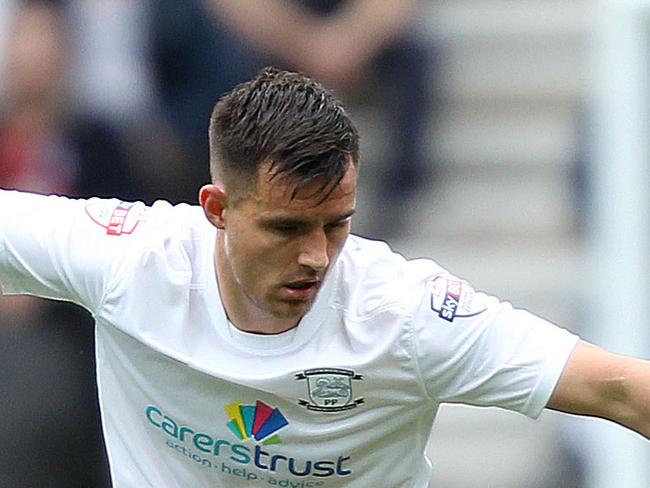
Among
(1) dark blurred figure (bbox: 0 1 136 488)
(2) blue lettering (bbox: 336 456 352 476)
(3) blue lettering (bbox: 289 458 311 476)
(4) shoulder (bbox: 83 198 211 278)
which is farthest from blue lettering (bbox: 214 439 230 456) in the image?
(1) dark blurred figure (bbox: 0 1 136 488)

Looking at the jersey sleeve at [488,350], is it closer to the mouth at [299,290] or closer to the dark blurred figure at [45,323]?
the mouth at [299,290]

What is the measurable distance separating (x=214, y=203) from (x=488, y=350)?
0.69 m

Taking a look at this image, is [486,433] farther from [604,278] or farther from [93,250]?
[93,250]

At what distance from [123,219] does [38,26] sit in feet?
8.45

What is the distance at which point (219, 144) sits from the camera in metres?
3.56

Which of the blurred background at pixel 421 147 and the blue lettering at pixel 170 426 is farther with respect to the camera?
the blurred background at pixel 421 147

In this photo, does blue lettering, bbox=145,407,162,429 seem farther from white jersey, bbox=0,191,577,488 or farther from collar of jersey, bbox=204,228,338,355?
collar of jersey, bbox=204,228,338,355

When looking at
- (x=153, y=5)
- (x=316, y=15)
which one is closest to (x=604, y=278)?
(x=316, y=15)

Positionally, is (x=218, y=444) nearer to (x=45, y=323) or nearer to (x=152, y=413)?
(x=152, y=413)

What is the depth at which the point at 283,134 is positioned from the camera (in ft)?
11.2

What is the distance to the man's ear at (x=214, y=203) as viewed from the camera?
11.8 ft

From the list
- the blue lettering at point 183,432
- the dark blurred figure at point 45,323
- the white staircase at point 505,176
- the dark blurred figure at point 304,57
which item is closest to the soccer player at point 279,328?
the blue lettering at point 183,432

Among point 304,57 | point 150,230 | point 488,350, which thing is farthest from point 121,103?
point 488,350

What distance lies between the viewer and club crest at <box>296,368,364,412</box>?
11.8ft
